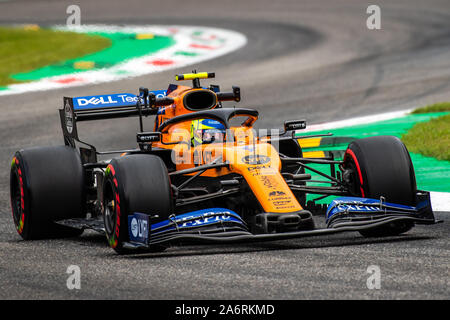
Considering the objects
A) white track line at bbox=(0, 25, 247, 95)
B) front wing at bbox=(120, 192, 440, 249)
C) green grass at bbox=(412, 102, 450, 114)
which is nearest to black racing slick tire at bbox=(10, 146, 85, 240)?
front wing at bbox=(120, 192, 440, 249)

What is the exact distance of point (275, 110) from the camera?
17.2 metres

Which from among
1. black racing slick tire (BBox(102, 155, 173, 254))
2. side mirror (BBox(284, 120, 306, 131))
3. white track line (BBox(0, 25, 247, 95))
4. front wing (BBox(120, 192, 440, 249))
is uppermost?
white track line (BBox(0, 25, 247, 95))

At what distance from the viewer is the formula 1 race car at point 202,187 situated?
306 inches

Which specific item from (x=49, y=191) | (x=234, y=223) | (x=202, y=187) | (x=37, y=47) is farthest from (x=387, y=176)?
(x=37, y=47)

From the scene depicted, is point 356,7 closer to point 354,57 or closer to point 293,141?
point 354,57

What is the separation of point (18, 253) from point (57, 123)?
8783mm

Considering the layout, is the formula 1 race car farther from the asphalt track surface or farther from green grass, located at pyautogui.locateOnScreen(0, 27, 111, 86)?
green grass, located at pyautogui.locateOnScreen(0, 27, 111, 86)

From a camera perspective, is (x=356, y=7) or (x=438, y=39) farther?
(x=356, y=7)

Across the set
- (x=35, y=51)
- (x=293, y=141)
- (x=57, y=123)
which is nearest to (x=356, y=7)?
(x=35, y=51)

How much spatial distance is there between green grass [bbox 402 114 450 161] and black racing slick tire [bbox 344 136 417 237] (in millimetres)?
3702

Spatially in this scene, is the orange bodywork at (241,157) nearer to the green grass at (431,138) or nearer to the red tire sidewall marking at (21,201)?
the red tire sidewall marking at (21,201)

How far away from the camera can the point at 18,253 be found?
330 inches

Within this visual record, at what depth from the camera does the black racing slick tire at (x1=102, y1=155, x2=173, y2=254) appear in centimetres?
781

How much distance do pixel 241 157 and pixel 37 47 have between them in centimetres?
1748
